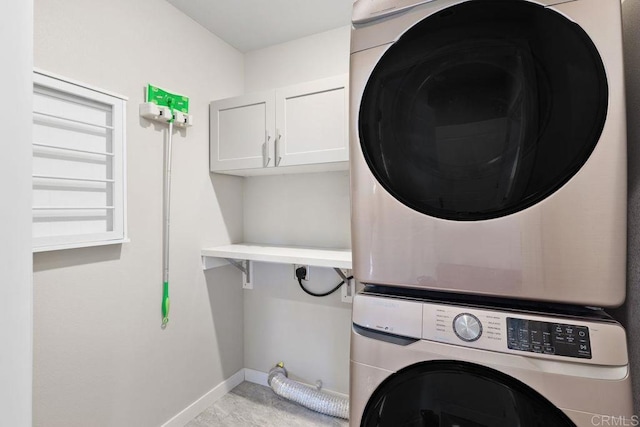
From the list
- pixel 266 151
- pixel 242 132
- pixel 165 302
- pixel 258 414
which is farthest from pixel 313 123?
pixel 258 414

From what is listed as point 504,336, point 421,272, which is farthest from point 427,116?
point 504,336

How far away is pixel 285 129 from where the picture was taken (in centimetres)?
177

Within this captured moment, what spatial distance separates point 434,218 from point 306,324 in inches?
64.8

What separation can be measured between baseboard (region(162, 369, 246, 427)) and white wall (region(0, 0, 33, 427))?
1.80 meters

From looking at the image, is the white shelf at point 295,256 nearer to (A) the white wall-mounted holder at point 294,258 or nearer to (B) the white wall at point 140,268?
(A) the white wall-mounted holder at point 294,258

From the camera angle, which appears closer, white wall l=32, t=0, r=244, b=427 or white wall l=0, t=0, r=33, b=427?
white wall l=0, t=0, r=33, b=427

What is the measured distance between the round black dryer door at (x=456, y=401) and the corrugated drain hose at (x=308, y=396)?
1268 millimetres

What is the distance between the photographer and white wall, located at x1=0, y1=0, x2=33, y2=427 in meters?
0.31

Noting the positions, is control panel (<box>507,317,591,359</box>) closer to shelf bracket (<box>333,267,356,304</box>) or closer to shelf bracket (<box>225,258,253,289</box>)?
shelf bracket (<box>333,267,356,304</box>)

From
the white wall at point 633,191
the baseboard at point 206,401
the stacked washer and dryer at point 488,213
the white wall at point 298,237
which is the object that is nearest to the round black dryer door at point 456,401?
the stacked washer and dryer at point 488,213

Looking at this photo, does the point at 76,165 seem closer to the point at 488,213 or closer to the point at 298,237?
the point at 298,237

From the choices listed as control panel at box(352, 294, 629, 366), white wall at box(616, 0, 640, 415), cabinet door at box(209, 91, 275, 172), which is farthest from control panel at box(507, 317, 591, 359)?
cabinet door at box(209, 91, 275, 172)

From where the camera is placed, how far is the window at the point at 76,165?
1173 mm

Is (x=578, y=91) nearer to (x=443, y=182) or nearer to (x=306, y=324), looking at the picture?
(x=443, y=182)
